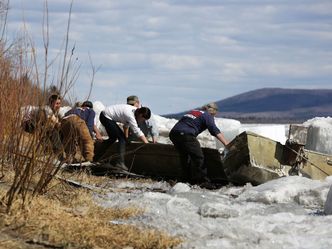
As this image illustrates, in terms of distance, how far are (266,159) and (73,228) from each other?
6.66m

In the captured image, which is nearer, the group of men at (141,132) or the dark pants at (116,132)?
the group of men at (141,132)

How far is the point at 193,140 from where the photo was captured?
13.3 m

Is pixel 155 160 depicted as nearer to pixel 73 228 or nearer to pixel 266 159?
pixel 266 159

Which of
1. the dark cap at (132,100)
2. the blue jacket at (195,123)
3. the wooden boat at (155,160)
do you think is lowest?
the wooden boat at (155,160)

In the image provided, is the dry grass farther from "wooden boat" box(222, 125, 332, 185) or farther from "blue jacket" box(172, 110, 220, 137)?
"wooden boat" box(222, 125, 332, 185)

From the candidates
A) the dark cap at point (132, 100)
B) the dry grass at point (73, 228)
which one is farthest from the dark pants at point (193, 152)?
the dry grass at point (73, 228)

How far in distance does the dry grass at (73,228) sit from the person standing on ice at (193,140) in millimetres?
4875

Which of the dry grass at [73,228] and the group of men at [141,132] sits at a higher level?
the group of men at [141,132]

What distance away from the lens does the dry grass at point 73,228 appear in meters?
6.91

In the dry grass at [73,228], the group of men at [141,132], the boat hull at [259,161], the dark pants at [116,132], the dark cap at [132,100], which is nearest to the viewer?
the dry grass at [73,228]

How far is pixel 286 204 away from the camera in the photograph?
998 cm

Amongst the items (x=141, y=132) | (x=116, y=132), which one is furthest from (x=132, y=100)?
(x=141, y=132)

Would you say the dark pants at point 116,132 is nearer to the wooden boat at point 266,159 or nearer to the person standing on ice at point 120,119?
the person standing on ice at point 120,119

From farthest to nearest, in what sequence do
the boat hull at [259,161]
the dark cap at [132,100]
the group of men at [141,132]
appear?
the dark cap at [132,100], the boat hull at [259,161], the group of men at [141,132]
